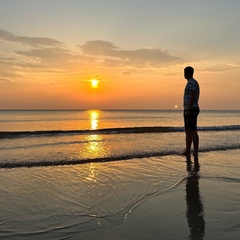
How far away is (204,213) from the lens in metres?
3.20

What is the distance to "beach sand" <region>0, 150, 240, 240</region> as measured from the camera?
2.65 metres

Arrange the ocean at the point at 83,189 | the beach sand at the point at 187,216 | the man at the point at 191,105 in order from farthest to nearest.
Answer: the man at the point at 191,105 → the ocean at the point at 83,189 → the beach sand at the point at 187,216

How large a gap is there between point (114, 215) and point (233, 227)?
1.21 m

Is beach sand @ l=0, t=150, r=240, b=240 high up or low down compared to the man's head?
down

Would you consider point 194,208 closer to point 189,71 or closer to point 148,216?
point 148,216

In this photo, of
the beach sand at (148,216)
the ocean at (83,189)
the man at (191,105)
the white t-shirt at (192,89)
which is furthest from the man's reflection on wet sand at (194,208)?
the white t-shirt at (192,89)

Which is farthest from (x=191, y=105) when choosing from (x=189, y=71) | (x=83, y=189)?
(x=83, y=189)

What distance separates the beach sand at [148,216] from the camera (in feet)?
8.68

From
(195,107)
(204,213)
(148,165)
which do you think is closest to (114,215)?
(204,213)

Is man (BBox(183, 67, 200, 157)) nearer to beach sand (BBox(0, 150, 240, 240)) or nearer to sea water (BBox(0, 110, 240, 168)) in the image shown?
sea water (BBox(0, 110, 240, 168))

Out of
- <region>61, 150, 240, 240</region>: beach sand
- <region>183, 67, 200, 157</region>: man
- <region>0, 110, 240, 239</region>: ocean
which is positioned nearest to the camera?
<region>61, 150, 240, 240</region>: beach sand

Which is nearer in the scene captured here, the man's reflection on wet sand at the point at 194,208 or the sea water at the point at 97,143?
the man's reflection on wet sand at the point at 194,208

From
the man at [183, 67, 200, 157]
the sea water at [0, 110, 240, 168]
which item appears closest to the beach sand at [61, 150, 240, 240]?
the man at [183, 67, 200, 157]

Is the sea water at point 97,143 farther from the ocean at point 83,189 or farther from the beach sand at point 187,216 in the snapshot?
the beach sand at point 187,216
